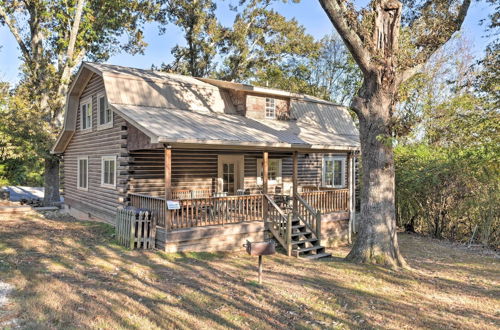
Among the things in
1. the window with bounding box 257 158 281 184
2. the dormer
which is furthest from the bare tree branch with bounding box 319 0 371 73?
the window with bounding box 257 158 281 184

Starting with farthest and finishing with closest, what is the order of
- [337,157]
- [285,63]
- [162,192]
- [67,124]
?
[285,63] → [337,157] → [67,124] → [162,192]

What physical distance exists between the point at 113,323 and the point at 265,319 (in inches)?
87.4

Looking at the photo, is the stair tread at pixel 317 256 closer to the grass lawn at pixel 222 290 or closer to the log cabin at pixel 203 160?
the log cabin at pixel 203 160

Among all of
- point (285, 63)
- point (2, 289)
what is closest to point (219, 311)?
point (2, 289)

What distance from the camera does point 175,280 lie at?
7.68 metres

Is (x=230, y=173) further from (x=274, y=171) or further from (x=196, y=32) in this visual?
(x=196, y=32)

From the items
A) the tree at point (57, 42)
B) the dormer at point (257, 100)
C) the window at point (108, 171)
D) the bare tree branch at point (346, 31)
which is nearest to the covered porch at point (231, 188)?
the window at point (108, 171)

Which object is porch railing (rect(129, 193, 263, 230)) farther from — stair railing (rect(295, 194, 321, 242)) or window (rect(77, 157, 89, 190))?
window (rect(77, 157, 89, 190))

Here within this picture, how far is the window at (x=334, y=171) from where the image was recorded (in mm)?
18297

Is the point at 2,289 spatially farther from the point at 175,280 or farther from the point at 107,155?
the point at 107,155

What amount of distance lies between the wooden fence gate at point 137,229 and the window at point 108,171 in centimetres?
289

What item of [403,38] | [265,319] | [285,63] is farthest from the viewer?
[285,63]

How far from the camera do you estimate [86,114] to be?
15.9 meters

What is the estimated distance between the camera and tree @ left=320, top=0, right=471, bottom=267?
9766mm
